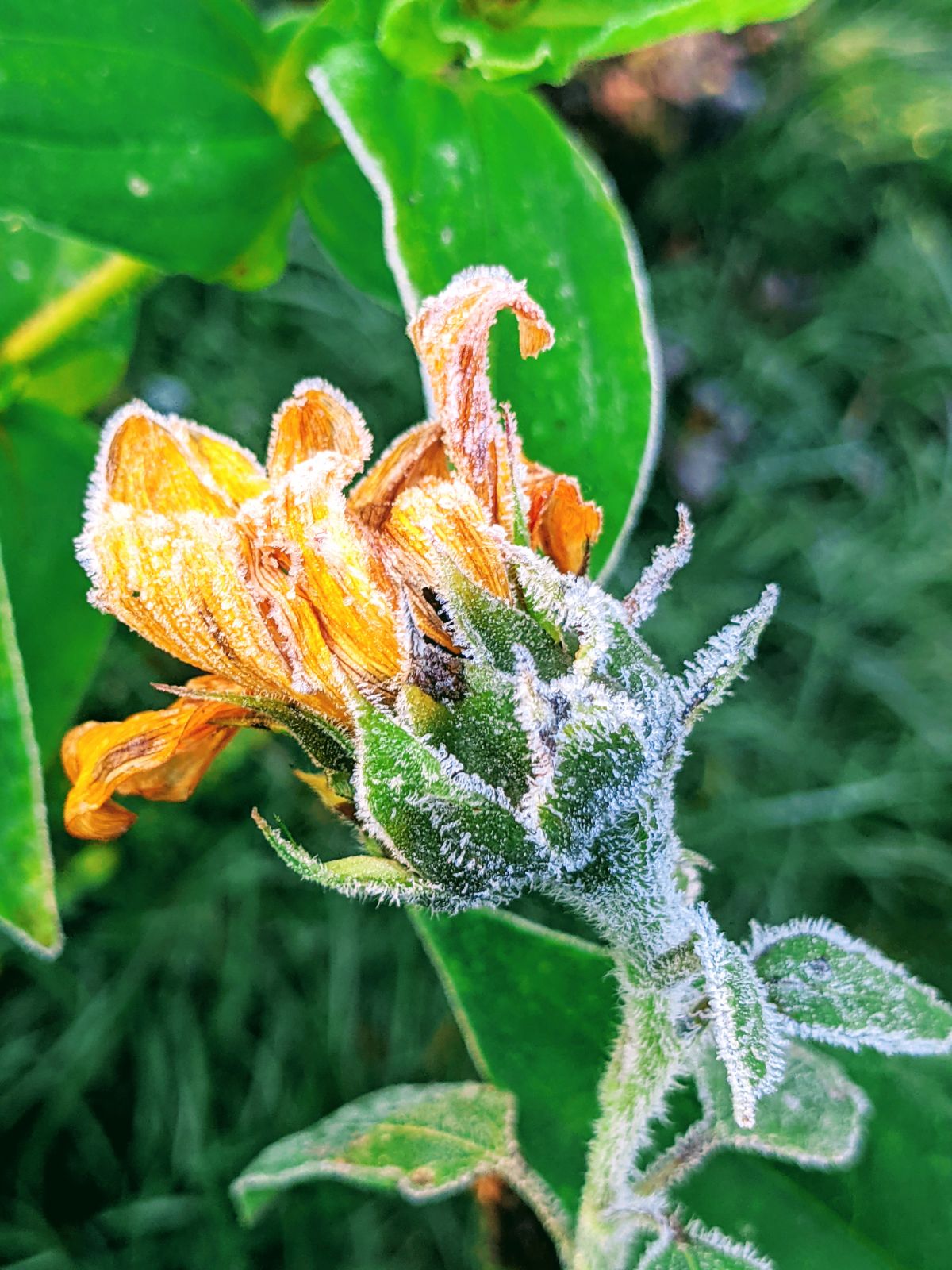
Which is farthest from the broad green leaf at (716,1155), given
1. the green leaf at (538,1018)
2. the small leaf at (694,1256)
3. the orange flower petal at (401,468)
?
the orange flower petal at (401,468)

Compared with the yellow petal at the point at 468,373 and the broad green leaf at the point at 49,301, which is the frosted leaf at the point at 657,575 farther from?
the broad green leaf at the point at 49,301

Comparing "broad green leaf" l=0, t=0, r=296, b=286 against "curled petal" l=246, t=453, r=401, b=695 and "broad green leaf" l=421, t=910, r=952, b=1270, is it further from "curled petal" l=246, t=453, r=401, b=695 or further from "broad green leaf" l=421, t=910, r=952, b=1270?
"broad green leaf" l=421, t=910, r=952, b=1270

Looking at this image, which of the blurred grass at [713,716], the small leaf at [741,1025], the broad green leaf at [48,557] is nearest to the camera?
the small leaf at [741,1025]

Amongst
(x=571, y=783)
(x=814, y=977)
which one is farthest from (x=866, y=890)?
(x=571, y=783)

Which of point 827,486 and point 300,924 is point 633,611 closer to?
point 300,924

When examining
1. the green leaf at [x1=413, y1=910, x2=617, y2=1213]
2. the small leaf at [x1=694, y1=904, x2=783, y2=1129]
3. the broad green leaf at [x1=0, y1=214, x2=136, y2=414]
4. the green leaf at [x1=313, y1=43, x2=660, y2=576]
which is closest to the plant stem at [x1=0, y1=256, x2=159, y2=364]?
the broad green leaf at [x1=0, y1=214, x2=136, y2=414]

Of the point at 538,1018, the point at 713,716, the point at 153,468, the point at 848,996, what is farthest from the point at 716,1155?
the point at 713,716
